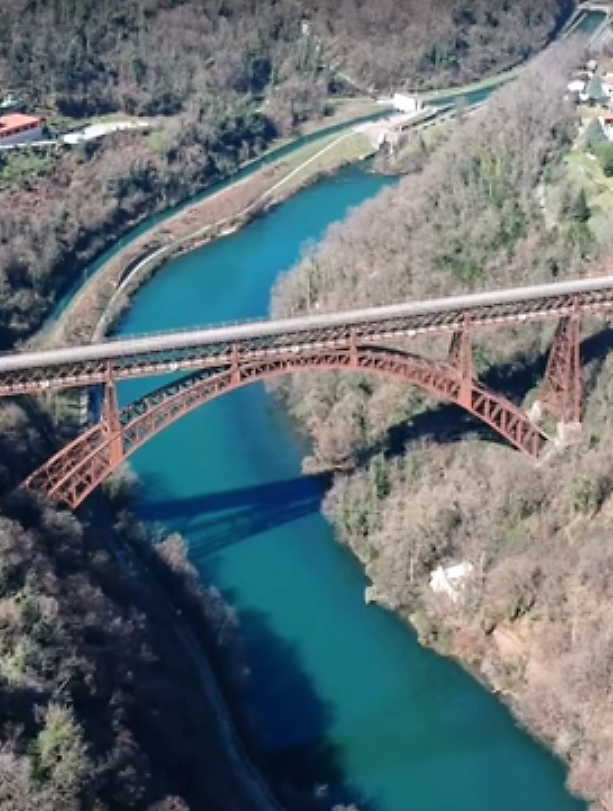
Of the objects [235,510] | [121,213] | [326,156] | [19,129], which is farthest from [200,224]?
[235,510]

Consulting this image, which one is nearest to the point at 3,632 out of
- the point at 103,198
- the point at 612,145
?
the point at 612,145

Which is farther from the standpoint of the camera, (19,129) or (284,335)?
(19,129)

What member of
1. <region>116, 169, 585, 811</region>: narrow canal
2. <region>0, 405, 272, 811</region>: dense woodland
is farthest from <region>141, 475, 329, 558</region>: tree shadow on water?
<region>0, 405, 272, 811</region>: dense woodland

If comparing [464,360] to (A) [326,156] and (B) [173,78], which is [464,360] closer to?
(A) [326,156]

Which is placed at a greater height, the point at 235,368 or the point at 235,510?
the point at 235,368

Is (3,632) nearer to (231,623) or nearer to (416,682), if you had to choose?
(231,623)
